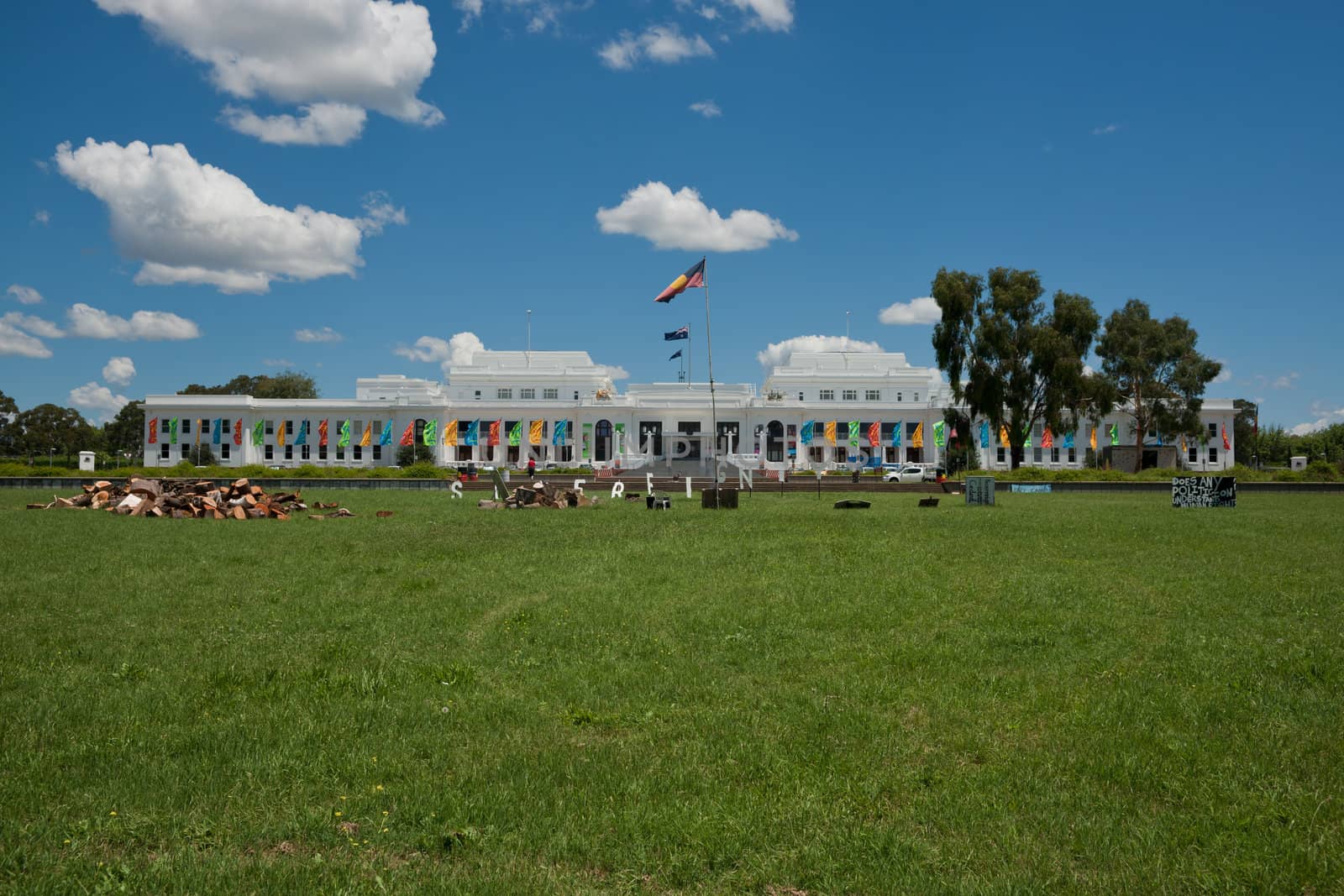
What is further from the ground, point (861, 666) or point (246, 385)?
point (246, 385)

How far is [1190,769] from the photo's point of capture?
5.68 meters

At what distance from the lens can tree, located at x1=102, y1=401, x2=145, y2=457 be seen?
340 feet

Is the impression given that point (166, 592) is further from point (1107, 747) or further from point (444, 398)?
point (444, 398)

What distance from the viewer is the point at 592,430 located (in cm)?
8906

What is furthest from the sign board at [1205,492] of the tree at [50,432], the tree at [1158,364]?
the tree at [50,432]

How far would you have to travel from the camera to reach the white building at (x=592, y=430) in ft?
289

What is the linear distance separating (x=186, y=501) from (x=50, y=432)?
8820 cm

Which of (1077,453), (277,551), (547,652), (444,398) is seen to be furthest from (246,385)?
(547,652)

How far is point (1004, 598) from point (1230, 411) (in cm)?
9460

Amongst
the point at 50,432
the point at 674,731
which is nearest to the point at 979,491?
the point at 674,731

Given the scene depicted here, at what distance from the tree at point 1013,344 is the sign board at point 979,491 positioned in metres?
28.9

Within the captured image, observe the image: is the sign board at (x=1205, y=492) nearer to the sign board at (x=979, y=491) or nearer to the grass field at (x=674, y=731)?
the sign board at (x=979, y=491)

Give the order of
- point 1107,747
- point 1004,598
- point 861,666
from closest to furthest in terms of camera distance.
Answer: point 1107,747
point 861,666
point 1004,598

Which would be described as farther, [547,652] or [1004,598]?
[1004,598]
